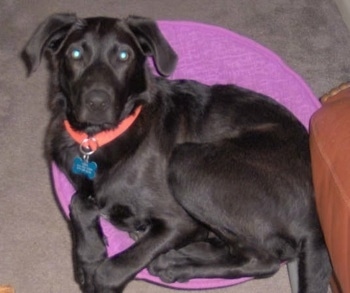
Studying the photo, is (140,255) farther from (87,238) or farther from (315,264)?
(315,264)

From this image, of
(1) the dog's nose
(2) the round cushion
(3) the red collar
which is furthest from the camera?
(2) the round cushion

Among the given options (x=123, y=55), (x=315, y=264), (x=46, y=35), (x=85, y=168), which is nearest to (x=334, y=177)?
(x=315, y=264)

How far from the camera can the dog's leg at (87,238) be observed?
8.19 ft

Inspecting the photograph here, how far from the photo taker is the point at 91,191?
2.48 m

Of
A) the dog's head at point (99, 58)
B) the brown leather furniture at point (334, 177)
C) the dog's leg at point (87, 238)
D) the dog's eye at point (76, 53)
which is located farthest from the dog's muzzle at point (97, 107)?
the brown leather furniture at point (334, 177)

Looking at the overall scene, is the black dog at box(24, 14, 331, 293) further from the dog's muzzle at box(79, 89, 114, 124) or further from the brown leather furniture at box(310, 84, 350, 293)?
the brown leather furniture at box(310, 84, 350, 293)

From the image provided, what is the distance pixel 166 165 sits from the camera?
244 centimetres

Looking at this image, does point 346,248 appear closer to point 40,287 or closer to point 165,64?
point 165,64

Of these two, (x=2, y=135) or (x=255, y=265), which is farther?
(x=2, y=135)

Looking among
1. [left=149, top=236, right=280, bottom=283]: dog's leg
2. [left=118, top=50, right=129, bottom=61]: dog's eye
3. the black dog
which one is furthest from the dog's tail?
[left=118, top=50, right=129, bottom=61]: dog's eye

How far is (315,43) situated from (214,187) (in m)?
1.76

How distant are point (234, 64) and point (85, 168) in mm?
921

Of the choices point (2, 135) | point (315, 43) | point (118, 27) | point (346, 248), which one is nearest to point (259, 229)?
point (346, 248)

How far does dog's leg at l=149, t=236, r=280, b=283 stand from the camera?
7.73 feet
